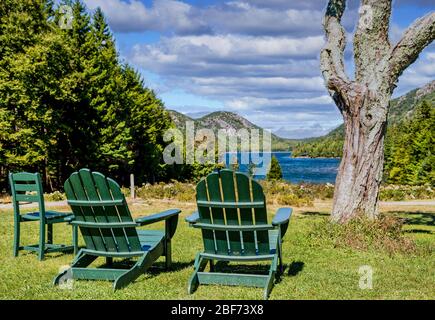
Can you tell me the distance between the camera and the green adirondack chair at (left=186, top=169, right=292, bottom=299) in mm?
4820

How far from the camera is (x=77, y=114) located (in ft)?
106

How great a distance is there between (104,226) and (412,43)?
589cm

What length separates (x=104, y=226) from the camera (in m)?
5.25

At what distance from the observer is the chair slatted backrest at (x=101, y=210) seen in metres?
5.15

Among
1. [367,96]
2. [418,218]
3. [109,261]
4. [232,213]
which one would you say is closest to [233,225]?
[232,213]

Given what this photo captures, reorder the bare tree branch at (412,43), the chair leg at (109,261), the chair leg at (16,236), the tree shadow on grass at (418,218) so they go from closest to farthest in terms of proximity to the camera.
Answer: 1. the chair leg at (109,261)
2. the chair leg at (16,236)
3. the bare tree branch at (412,43)
4. the tree shadow on grass at (418,218)

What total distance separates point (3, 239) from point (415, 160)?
2234 inches

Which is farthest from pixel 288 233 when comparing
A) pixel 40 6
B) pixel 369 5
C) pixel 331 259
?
pixel 40 6

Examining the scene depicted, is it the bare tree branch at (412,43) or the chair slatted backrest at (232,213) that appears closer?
the chair slatted backrest at (232,213)

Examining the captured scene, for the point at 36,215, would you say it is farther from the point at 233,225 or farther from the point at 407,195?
the point at 407,195

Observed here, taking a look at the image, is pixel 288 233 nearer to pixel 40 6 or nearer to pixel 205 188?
pixel 205 188

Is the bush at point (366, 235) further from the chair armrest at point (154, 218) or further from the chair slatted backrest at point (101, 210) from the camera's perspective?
the chair slatted backrest at point (101, 210)

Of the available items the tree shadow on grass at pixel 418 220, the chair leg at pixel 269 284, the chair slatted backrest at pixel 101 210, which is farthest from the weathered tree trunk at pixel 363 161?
the chair slatted backrest at pixel 101 210

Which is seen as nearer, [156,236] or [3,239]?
[156,236]
